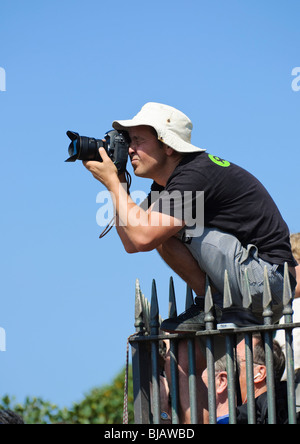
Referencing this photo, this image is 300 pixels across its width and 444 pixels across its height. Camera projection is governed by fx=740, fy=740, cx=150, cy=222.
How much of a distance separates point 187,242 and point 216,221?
22cm

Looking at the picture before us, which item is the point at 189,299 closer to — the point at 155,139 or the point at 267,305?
the point at 267,305

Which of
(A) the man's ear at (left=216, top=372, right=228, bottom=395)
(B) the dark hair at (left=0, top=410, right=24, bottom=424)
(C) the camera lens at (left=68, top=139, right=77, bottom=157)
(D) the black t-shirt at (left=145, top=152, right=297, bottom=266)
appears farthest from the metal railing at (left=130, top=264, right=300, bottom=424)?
(B) the dark hair at (left=0, top=410, right=24, bottom=424)

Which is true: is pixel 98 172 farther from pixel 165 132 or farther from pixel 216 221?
pixel 216 221

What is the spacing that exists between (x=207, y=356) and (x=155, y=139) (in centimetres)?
143

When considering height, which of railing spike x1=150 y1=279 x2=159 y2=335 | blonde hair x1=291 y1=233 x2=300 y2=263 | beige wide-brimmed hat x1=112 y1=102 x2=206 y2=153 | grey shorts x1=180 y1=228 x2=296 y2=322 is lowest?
railing spike x1=150 y1=279 x2=159 y2=335

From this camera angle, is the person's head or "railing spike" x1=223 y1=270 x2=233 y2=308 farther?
the person's head

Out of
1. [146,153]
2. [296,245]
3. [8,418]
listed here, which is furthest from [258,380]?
[8,418]

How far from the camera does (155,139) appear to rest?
15.5 ft

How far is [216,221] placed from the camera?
4.45m

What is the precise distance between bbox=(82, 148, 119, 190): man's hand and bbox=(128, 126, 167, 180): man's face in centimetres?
21

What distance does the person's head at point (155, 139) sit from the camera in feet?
15.4

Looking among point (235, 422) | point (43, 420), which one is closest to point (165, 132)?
point (235, 422)

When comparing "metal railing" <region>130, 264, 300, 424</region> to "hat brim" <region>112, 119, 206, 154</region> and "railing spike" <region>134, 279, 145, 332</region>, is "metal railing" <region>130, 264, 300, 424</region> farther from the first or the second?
"hat brim" <region>112, 119, 206, 154</region>

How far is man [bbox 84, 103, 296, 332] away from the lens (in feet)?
14.1
